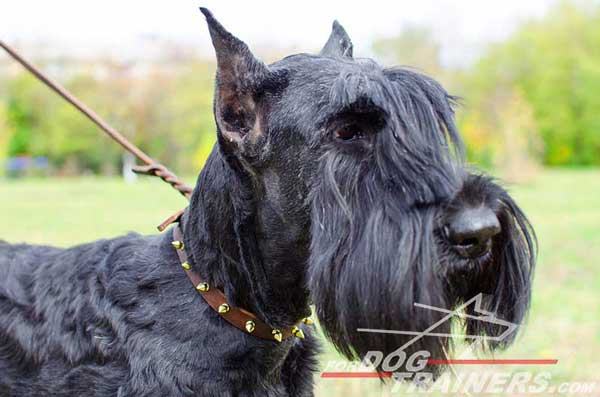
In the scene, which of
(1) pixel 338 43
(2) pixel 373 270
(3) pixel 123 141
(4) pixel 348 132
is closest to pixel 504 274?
(2) pixel 373 270

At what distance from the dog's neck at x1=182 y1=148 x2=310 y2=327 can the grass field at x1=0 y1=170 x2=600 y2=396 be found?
1054mm

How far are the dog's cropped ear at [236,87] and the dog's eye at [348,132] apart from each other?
0.42 m

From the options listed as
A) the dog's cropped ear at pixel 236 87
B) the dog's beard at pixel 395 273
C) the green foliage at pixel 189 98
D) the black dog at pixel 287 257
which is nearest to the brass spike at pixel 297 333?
the black dog at pixel 287 257

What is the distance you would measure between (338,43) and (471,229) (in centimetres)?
156

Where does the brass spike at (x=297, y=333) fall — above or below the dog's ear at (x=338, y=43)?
below

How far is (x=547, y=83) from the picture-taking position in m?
57.7

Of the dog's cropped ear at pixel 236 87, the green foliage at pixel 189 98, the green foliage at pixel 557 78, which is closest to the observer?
the dog's cropped ear at pixel 236 87

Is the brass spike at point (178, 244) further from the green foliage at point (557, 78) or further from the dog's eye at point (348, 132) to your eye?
the green foliage at point (557, 78)

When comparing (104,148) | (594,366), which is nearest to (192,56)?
(104,148)

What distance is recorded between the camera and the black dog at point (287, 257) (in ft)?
7.60

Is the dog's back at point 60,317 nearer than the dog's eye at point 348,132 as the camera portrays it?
No

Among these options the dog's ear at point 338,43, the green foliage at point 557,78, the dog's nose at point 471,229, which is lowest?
the dog's nose at point 471,229

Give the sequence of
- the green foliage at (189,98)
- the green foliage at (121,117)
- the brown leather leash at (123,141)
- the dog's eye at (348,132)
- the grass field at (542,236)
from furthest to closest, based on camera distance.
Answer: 1. the green foliage at (189,98)
2. the green foliage at (121,117)
3. the grass field at (542,236)
4. the brown leather leash at (123,141)
5. the dog's eye at (348,132)

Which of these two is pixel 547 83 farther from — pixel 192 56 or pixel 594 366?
pixel 594 366
